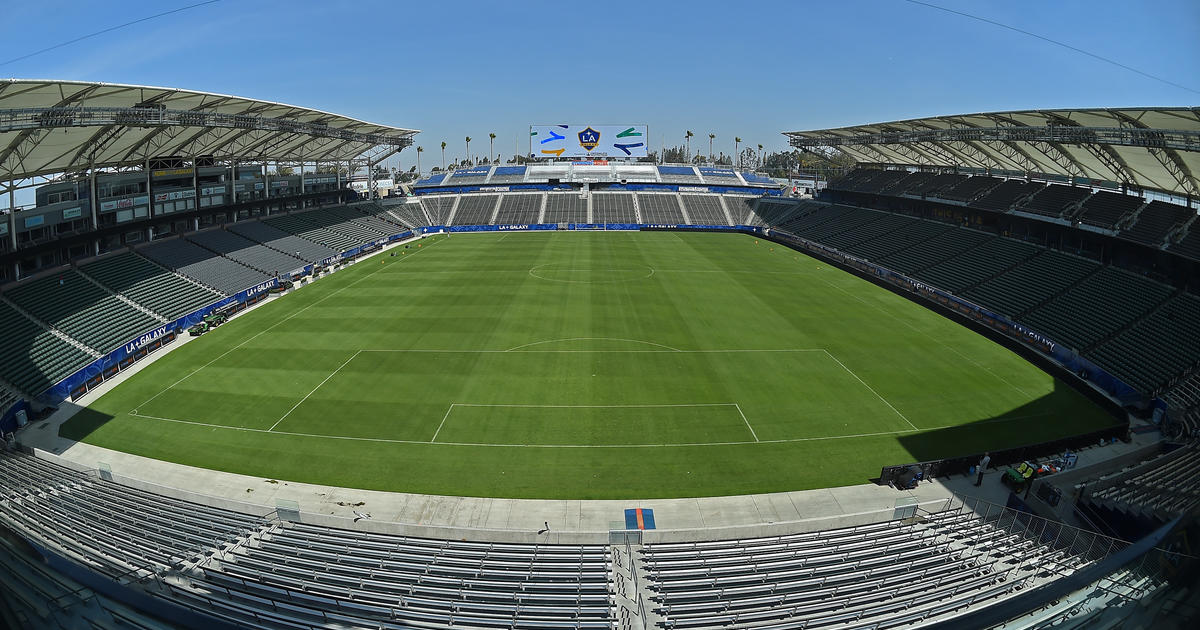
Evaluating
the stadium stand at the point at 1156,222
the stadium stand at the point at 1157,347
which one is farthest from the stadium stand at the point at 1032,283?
the stadium stand at the point at 1157,347

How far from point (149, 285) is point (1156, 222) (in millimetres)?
65738

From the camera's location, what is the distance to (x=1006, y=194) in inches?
1999

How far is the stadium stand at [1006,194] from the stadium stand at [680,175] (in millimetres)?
53965

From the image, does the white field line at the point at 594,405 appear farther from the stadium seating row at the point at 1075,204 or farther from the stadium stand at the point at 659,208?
the stadium stand at the point at 659,208

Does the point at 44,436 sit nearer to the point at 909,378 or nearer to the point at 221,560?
the point at 221,560

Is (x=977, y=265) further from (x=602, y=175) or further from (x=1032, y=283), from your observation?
(x=602, y=175)

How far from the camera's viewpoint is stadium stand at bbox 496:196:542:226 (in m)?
88.8

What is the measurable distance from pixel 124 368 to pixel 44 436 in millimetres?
8274

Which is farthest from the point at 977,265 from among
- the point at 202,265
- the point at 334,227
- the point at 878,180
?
the point at 334,227

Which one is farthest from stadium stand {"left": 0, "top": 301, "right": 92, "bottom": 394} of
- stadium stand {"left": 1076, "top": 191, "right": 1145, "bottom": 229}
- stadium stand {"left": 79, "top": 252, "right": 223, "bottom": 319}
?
stadium stand {"left": 1076, "top": 191, "right": 1145, "bottom": 229}

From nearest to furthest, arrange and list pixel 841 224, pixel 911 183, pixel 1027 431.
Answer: pixel 1027 431, pixel 911 183, pixel 841 224

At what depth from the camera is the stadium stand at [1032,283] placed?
3816 centimetres

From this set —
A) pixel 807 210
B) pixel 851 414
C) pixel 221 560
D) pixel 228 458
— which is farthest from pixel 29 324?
pixel 807 210

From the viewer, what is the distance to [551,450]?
22734mm
